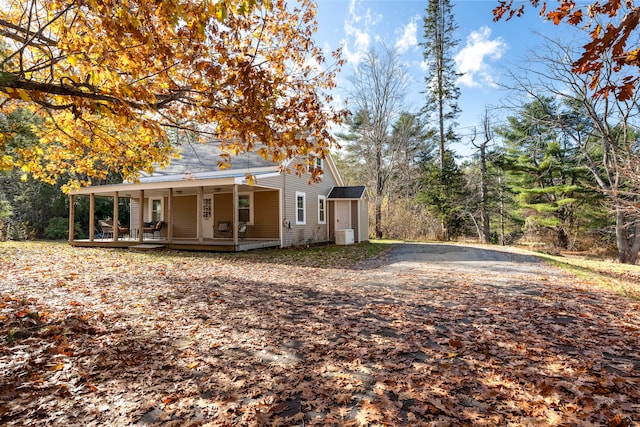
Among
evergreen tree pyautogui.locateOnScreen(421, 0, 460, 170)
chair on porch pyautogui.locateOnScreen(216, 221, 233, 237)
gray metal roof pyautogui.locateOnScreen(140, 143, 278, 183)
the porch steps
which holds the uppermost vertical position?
evergreen tree pyautogui.locateOnScreen(421, 0, 460, 170)

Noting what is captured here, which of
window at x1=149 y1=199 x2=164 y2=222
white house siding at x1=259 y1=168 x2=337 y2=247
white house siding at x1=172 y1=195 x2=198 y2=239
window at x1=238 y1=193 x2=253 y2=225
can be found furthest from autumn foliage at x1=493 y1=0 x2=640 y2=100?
window at x1=149 y1=199 x2=164 y2=222

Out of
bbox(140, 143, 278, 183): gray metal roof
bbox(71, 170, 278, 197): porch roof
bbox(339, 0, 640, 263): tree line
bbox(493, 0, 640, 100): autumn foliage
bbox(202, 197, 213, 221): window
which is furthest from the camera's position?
bbox(339, 0, 640, 263): tree line

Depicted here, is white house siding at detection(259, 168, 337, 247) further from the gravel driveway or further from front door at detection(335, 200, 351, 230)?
the gravel driveway

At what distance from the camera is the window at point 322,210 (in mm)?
18938

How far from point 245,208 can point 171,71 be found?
11149 millimetres

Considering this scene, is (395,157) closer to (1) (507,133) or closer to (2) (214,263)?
(1) (507,133)

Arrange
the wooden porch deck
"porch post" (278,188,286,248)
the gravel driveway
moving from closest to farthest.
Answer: the gravel driveway → the wooden porch deck → "porch post" (278,188,286,248)

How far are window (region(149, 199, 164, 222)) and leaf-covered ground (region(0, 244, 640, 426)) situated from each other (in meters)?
12.3

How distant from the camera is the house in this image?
555 inches

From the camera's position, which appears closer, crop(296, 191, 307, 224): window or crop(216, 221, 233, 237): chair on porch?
crop(216, 221, 233, 237): chair on porch

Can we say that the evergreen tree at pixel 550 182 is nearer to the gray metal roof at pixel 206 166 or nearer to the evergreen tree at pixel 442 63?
the evergreen tree at pixel 442 63

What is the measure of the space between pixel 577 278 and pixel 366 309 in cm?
638

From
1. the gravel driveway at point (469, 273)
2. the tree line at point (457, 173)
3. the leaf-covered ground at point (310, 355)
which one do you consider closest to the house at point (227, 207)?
the gravel driveway at point (469, 273)

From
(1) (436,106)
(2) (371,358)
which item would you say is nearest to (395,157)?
(1) (436,106)
